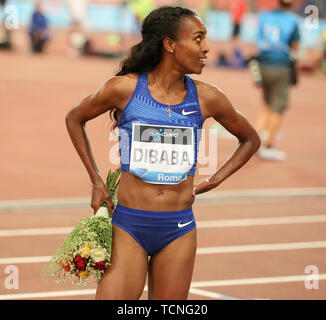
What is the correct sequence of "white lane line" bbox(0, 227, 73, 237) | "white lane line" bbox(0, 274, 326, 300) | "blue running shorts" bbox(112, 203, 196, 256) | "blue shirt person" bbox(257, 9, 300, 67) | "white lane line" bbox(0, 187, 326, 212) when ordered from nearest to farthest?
1. "blue running shorts" bbox(112, 203, 196, 256)
2. "white lane line" bbox(0, 274, 326, 300)
3. "white lane line" bbox(0, 227, 73, 237)
4. "white lane line" bbox(0, 187, 326, 212)
5. "blue shirt person" bbox(257, 9, 300, 67)

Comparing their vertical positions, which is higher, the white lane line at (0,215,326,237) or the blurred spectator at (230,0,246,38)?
the blurred spectator at (230,0,246,38)

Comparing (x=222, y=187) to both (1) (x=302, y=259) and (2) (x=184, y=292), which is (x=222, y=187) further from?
(2) (x=184, y=292)

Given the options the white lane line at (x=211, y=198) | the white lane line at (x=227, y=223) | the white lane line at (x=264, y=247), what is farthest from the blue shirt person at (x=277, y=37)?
the white lane line at (x=264, y=247)

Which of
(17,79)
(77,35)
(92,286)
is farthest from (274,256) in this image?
(77,35)

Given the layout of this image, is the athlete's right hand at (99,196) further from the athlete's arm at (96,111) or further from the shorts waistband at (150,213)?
the shorts waistband at (150,213)

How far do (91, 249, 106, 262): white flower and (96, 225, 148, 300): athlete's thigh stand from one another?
0.08m

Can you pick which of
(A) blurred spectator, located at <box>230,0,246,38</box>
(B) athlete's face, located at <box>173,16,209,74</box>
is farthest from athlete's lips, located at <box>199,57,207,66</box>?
(A) blurred spectator, located at <box>230,0,246,38</box>

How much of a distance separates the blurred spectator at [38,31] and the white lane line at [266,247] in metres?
21.0

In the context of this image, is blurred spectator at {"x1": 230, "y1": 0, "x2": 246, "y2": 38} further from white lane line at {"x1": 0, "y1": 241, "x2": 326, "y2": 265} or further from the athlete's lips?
the athlete's lips

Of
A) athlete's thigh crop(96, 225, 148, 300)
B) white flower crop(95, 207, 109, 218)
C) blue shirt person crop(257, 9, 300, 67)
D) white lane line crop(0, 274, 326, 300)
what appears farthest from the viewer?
blue shirt person crop(257, 9, 300, 67)

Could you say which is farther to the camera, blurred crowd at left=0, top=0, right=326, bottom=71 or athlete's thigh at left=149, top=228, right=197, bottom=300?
blurred crowd at left=0, top=0, right=326, bottom=71

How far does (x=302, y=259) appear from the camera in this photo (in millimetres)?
8031

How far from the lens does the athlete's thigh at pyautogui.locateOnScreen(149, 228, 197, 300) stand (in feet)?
15.0

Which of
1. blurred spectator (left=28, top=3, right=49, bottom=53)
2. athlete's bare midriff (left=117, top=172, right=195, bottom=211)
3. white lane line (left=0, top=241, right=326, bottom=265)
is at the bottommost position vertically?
white lane line (left=0, top=241, right=326, bottom=265)
